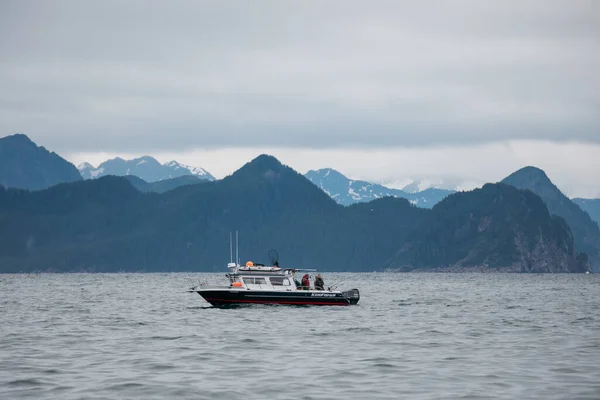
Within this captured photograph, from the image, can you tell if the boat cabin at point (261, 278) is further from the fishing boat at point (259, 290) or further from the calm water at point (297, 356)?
the calm water at point (297, 356)

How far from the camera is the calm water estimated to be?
39281mm

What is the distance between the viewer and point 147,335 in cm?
6300

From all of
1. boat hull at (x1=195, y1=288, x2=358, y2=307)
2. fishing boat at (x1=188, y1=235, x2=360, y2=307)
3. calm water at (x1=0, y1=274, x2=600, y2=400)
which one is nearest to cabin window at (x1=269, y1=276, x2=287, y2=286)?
fishing boat at (x1=188, y1=235, x2=360, y2=307)

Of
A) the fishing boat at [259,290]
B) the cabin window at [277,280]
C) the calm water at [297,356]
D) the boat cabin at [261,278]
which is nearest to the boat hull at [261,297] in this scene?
the fishing boat at [259,290]

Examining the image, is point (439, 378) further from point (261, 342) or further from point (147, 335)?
point (147, 335)

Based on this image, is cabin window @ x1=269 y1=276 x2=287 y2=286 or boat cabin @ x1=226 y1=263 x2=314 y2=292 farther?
cabin window @ x1=269 y1=276 x2=287 y2=286

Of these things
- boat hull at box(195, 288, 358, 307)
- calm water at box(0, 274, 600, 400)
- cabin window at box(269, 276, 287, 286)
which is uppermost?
cabin window at box(269, 276, 287, 286)

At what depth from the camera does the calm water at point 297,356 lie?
39281mm

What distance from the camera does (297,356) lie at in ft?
167

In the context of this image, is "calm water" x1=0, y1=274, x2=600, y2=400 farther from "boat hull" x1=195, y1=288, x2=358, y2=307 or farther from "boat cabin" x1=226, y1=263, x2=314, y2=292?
"boat cabin" x1=226, y1=263, x2=314, y2=292

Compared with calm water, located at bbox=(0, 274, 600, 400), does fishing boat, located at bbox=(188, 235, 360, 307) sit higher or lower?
higher

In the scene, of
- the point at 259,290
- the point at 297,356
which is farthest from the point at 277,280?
the point at 297,356

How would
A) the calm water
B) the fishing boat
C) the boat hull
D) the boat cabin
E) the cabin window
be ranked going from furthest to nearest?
the cabin window, the boat cabin, the fishing boat, the boat hull, the calm water

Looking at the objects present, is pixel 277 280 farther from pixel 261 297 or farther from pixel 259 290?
pixel 261 297
